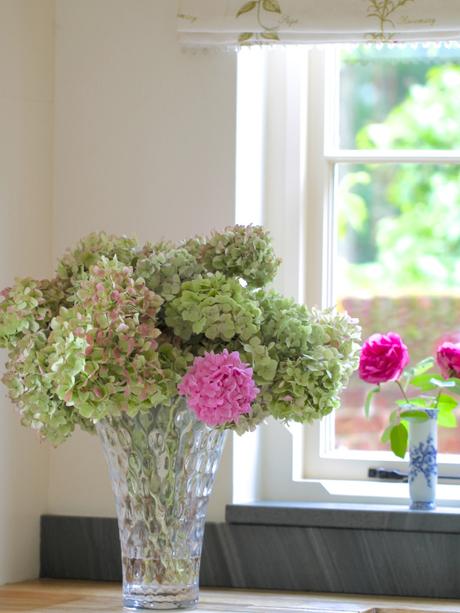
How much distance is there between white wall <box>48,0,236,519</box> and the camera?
2258 mm

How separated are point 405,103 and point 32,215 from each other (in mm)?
857

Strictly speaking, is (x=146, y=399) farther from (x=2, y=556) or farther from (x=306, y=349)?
(x=2, y=556)

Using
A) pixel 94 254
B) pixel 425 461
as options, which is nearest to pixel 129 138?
pixel 94 254

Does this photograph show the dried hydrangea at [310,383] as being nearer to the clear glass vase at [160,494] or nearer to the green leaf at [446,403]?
the clear glass vase at [160,494]

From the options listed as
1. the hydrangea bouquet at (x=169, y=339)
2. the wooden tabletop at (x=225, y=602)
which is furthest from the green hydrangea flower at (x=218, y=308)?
the wooden tabletop at (x=225, y=602)

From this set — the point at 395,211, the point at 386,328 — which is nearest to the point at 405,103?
the point at 395,211

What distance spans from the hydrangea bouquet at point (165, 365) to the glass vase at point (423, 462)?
0.44 m

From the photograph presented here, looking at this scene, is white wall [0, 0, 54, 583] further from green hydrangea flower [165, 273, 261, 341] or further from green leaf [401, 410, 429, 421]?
green leaf [401, 410, 429, 421]

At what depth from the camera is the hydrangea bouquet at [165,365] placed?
166cm

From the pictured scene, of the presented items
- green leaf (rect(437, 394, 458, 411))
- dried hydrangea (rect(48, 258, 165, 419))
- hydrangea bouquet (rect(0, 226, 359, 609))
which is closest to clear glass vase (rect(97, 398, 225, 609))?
hydrangea bouquet (rect(0, 226, 359, 609))

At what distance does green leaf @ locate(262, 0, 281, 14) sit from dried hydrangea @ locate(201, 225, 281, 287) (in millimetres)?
580

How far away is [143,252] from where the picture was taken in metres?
1.83

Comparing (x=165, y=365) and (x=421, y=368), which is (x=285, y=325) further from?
(x=421, y=368)

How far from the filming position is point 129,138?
7.56ft
